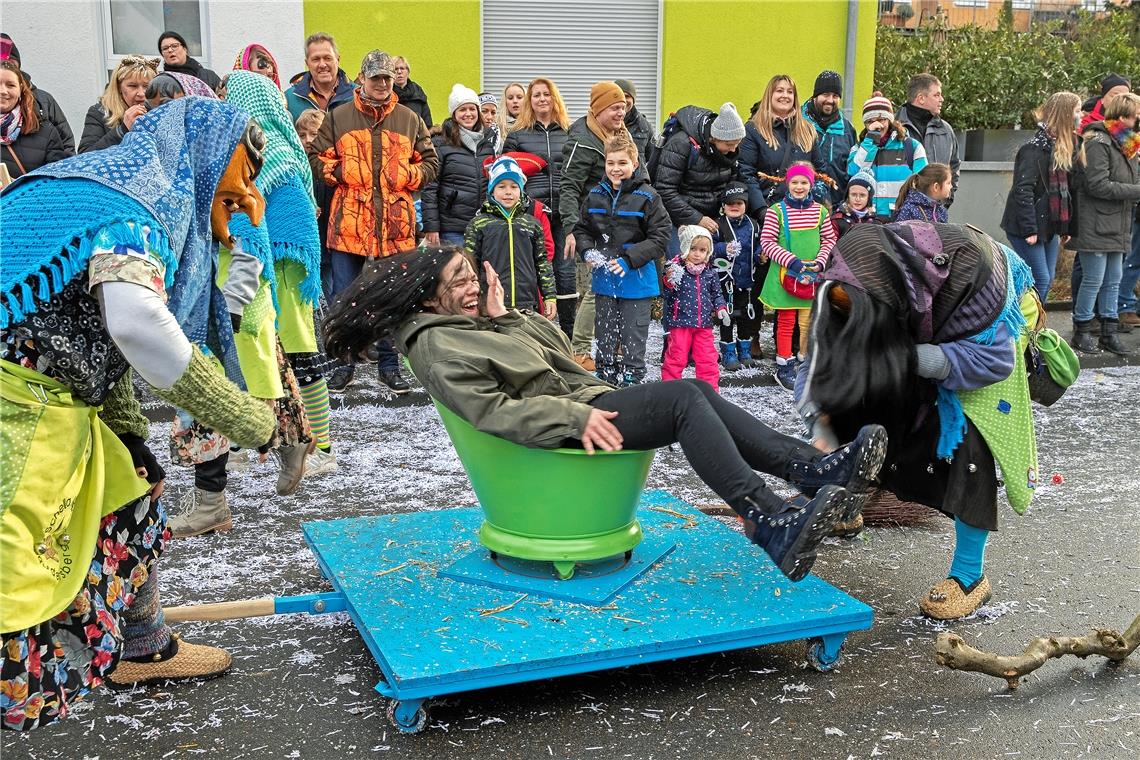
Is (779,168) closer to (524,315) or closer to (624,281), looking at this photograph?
(624,281)

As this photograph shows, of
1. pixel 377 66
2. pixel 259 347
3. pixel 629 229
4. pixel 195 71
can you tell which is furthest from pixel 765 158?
pixel 259 347

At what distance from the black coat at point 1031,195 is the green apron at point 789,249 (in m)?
2.19

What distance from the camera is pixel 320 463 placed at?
18.2 feet

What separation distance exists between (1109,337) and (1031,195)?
1311mm

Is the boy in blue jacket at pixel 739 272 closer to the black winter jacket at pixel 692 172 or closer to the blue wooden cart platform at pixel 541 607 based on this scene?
the black winter jacket at pixel 692 172

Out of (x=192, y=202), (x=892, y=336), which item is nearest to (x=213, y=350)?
(x=192, y=202)

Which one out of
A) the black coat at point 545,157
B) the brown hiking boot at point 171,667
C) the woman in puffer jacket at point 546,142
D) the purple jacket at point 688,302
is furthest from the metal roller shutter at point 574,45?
the brown hiking boot at point 171,667

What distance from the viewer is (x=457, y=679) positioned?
2.97m

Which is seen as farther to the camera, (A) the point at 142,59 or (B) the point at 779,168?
(B) the point at 779,168

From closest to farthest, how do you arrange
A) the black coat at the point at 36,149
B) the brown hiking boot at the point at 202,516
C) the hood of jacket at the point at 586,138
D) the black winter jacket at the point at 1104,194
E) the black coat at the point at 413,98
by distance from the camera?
the brown hiking boot at the point at 202,516, the black coat at the point at 36,149, the hood of jacket at the point at 586,138, the black coat at the point at 413,98, the black winter jacket at the point at 1104,194

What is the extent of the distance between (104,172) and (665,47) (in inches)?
373

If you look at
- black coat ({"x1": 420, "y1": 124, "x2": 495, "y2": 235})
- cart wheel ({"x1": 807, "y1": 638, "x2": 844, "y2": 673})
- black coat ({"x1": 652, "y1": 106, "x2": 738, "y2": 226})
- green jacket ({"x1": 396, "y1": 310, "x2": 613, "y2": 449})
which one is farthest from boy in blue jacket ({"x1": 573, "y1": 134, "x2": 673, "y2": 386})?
cart wheel ({"x1": 807, "y1": 638, "x2": 844, "y2": 673})

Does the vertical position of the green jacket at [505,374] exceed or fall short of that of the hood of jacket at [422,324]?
it falls short

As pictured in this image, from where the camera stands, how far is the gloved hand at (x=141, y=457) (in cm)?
307
